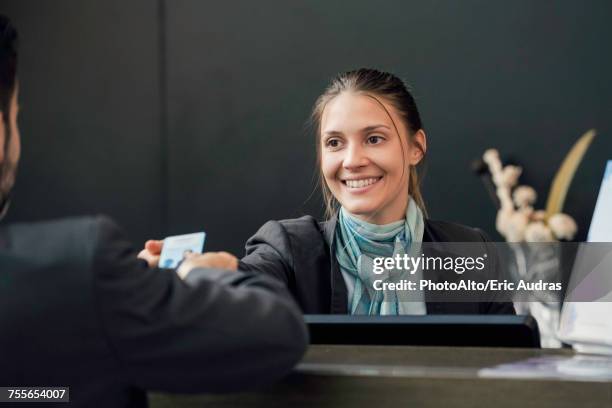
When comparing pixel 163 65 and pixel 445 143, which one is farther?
pixel 163 65

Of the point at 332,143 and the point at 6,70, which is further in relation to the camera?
the point at 332,143

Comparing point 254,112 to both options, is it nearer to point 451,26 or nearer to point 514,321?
point 451,26

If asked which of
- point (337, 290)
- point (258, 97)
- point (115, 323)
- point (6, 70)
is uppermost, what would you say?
point (6, 70)

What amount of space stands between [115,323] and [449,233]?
148 cm

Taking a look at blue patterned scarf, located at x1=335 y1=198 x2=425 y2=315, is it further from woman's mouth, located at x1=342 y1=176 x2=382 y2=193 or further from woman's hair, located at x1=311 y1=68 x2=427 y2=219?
woman's hair, located at x1=311 y1=68 x2=427 y2=219

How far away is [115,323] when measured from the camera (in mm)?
828

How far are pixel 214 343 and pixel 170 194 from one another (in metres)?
3.26

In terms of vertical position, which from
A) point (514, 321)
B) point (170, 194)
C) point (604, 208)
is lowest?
point (170, 194)

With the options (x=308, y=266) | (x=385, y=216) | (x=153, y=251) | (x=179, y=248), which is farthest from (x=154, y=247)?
(x=385, y=216)

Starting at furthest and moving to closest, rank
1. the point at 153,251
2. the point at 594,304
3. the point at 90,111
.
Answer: the point at 90,111
the point at 153,251
the point at 594,304

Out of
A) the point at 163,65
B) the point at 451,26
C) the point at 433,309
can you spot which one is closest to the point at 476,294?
the point at 433,309

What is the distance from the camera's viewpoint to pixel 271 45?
3912mm

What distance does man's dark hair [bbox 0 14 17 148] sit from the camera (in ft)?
2.99

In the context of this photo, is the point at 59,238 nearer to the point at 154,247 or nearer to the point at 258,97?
the point at 154,247
